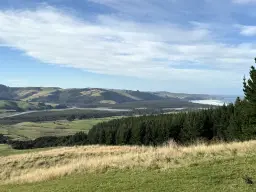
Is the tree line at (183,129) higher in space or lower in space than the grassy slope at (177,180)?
lower

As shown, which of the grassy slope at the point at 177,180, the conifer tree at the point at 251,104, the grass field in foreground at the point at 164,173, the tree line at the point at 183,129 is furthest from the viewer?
the tree line at the point at 183,129

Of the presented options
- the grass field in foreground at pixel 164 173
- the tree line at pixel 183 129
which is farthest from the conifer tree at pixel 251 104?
the grass field in foreground at pixel 164 173

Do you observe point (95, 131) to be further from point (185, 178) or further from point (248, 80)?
point (185, 178)

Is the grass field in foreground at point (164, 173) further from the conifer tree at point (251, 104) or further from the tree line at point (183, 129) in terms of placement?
the tree line at point (183, 129)

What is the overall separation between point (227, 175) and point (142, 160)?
692cm

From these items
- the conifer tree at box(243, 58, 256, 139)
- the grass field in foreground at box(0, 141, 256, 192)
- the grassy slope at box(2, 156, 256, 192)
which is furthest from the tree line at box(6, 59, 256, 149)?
the grassy slope at box(2, 156, 256, 192)

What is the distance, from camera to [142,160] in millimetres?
19359

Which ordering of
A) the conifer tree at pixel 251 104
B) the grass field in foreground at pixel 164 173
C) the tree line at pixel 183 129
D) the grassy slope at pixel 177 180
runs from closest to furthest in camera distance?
the grassy slope at pixel 177 180, the grass field in foreground at pixel 164 173, the conifer tree at pixel 251 104, the tree line at pixel 183 129

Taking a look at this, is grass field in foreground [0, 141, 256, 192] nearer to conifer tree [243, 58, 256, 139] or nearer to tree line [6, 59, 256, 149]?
conifer tree [243, 58, 256, 139]

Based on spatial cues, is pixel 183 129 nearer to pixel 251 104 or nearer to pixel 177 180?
pixel 251 104

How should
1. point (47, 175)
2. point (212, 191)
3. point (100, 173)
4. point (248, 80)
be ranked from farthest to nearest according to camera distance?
point (248, 80) < point (47, 175) < point (100, 173) < point (212, 191)

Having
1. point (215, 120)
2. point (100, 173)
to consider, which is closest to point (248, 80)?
point (215, 120)

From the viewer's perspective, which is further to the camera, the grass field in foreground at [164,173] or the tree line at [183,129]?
the tree line at [183,129]

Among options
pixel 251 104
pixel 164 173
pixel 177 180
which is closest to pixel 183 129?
pixel 251 104
